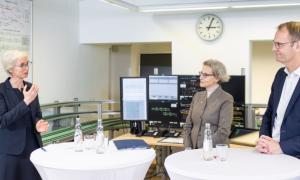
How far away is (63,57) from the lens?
5961 mm

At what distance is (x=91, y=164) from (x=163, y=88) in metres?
2.64

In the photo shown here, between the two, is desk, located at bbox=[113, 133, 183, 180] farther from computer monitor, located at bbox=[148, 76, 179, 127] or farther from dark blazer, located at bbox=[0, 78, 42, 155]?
dark blazer, located at bbox=[0, 78, 42, 155]

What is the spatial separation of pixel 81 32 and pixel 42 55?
115 centimetres

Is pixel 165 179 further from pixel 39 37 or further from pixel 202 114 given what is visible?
pixel 39 37

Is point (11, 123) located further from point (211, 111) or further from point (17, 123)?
point (211, 111)

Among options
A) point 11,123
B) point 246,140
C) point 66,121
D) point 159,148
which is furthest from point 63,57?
point 11,123

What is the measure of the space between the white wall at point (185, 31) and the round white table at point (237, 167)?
10.8ft

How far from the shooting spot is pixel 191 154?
256 cm

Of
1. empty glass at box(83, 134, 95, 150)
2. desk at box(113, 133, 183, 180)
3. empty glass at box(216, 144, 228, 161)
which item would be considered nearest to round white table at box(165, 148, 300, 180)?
empty glass at box(216, 144, 228, 161)

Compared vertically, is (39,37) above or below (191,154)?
above

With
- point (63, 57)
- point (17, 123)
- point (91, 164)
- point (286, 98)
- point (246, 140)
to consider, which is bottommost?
point (246, 140)

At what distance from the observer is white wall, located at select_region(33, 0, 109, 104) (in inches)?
212

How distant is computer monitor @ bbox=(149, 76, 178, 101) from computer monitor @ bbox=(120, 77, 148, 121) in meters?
0.08

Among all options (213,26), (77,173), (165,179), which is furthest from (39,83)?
(77,173)
